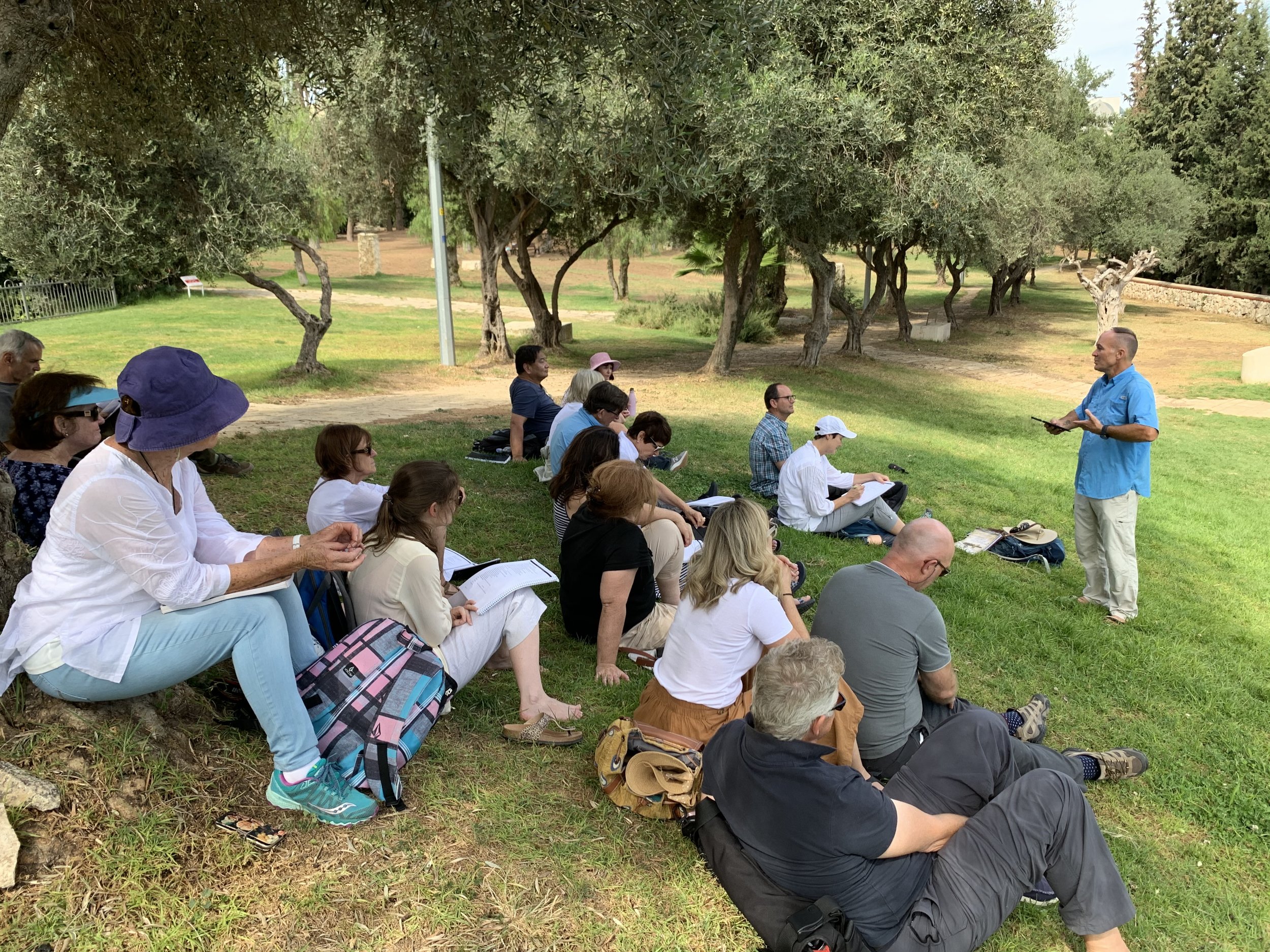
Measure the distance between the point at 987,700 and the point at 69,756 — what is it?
470 cm

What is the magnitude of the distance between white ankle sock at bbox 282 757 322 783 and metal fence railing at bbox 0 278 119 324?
22596 mm

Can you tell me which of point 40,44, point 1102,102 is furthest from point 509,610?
point 1102,102

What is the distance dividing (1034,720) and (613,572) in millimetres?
2429

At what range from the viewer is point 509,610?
4293 mm

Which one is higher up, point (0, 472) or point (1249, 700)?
point (0, 472)

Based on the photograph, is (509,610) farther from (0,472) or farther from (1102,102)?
(1102,102)

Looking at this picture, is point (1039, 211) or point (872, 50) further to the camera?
point (1039, 211)

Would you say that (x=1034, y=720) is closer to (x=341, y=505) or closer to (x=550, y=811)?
(x=550, y=811)

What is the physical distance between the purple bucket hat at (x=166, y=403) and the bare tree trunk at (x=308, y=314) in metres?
12.2

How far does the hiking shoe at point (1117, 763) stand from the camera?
4504 millimetres

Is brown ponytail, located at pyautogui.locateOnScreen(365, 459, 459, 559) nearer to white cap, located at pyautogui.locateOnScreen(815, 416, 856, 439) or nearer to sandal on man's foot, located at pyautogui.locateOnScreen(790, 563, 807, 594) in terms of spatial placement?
sandal on man's foot, located at pyautogui.locateOnScreen(790, 563, 807, 594)

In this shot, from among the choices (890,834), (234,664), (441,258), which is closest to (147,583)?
(234,664)

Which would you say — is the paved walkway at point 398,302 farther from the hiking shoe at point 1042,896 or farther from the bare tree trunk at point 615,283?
the hiking shoe at point 1042,896

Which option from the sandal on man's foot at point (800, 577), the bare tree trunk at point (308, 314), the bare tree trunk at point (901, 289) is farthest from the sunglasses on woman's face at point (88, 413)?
the bare tree trunk at point (901, 289)
